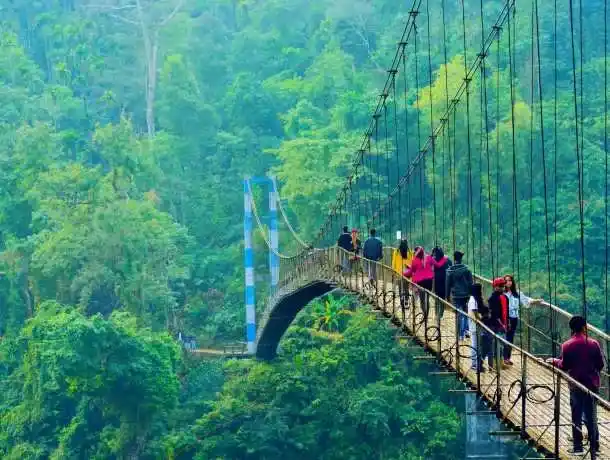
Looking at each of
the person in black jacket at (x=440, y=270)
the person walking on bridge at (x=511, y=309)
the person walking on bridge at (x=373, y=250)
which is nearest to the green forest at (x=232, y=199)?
the person walking on bridge at (x=373, y=250)

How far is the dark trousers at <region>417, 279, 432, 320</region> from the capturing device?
10000 mm

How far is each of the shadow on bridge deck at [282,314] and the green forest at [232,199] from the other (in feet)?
1.26

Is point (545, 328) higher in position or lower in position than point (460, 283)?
lower

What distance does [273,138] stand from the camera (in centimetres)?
3366

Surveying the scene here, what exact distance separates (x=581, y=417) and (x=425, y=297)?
3.76 m

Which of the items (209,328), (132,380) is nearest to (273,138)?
(209,328)

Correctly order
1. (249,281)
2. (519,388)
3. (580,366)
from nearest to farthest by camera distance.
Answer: (580,366), (519,388), (249,281)

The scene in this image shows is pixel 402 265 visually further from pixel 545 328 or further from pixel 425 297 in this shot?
pixel 545 328

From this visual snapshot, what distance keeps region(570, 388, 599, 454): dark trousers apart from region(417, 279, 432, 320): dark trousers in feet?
10.6

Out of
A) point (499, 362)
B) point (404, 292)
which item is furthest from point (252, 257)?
point (499, 362)

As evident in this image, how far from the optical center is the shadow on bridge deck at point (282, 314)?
19156 millimetres

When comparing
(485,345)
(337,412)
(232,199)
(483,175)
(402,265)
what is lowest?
(337,412)

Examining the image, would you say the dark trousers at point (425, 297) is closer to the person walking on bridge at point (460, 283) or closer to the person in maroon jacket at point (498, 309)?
the person walking on bridge at point (460, 283)

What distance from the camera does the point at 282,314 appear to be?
22.5m
